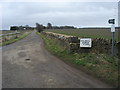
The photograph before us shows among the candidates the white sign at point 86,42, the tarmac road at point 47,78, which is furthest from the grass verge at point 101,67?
the white sign at point 86,42

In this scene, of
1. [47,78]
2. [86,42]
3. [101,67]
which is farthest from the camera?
[86,42]

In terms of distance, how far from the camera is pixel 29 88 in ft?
15.5

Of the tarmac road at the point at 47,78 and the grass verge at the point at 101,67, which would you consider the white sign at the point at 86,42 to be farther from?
the tarmac road at the point at 47,78

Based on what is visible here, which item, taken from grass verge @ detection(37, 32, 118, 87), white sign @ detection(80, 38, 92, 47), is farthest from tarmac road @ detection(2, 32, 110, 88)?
white sign @ detection(80, 38, 92, 47)

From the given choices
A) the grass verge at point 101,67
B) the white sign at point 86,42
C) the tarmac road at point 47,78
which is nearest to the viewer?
the tarmac road at point 47,78

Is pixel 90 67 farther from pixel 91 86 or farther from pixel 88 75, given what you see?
pixel 91 86

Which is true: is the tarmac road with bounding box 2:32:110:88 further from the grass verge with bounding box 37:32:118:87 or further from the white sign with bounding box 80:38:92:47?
the white sign with bounding box 80:38:92:47

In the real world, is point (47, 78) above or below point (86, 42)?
below

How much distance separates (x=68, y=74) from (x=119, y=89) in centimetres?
203

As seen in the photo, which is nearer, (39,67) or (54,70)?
(54,70)

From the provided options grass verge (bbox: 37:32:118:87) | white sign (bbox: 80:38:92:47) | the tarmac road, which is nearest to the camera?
the tarmac road

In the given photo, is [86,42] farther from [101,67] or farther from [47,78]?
[47,78]

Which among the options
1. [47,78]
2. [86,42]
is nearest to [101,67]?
[47,78]

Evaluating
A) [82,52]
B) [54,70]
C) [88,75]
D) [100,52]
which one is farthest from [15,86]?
[100,52]
